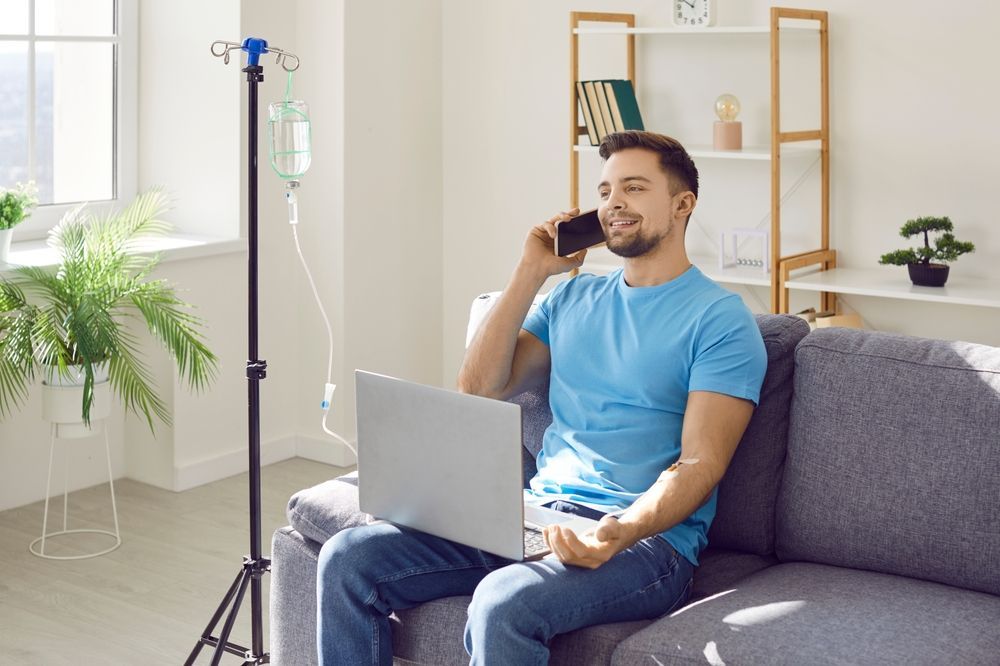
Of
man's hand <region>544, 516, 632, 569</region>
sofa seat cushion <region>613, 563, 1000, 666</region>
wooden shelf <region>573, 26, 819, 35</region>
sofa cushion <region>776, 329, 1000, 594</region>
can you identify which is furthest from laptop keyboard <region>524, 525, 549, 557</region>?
wooden shelf <region>573, 26, 819, 35</region>

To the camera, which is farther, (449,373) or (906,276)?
(449,373)

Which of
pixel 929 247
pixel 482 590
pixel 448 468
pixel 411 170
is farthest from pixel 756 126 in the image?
pixel 482 590

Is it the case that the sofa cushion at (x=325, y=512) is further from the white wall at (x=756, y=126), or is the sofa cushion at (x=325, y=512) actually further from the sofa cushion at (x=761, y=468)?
the white wall at (x=756, y=126)

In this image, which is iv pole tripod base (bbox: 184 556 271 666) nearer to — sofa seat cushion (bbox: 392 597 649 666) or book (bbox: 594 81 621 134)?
sofa seat cushion (bbox: 392 597 649 666)

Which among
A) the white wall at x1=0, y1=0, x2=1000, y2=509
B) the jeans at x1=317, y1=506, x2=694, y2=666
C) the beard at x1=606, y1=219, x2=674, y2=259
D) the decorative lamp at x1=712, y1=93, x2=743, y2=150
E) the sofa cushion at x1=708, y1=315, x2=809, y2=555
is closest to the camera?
the jeans at x1=317, y1=506, x2=694, y2=666

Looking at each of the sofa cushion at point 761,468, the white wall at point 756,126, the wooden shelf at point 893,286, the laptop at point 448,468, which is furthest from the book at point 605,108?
the laptop at point 448,468

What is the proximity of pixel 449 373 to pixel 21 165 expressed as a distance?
1695 millimetres

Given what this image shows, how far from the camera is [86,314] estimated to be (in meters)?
3.42

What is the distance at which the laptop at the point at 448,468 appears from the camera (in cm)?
202

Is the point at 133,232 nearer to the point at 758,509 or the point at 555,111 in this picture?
the point at 555,111

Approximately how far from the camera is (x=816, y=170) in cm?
400

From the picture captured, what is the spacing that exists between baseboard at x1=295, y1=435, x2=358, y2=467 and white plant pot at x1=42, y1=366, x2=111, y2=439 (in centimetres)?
102

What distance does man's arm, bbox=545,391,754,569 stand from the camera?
80.1 inches

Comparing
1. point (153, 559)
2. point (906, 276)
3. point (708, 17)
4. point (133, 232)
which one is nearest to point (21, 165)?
point (133, 232)
